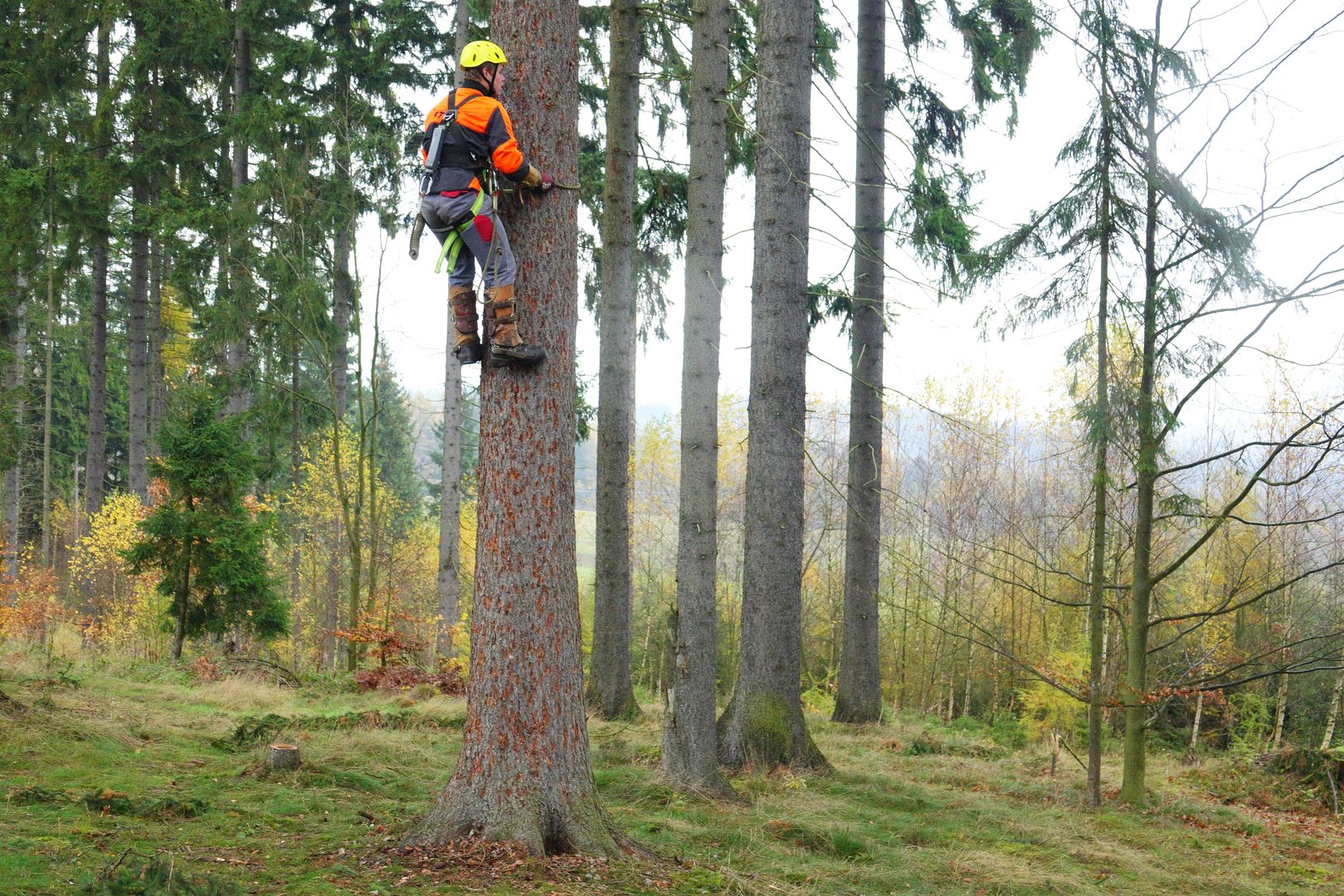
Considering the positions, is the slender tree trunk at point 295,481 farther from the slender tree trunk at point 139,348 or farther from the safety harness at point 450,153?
the safety harness at point 450,153

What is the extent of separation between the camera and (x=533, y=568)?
15.3 feet

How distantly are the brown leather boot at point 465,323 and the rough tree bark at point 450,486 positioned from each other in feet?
33.9

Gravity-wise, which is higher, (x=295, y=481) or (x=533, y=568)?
(x=295, y=481)

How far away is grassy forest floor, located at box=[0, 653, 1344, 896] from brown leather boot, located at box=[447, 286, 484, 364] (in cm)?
250

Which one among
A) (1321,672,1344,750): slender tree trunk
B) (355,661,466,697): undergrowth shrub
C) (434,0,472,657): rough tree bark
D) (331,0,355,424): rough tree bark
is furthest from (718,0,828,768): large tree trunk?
(1321,672,1344,750): slender tree trunk

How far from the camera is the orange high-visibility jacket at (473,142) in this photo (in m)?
4.56

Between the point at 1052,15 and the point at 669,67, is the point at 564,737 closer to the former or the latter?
the point at 1052,15

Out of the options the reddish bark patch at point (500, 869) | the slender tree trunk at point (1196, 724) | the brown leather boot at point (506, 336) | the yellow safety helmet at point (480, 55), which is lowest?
the slender tree trunk at point (1196, 724)

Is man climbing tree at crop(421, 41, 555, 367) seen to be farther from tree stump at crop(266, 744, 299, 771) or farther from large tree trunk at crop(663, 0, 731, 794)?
A: tree stump at crop(266, 744, 299, 771)

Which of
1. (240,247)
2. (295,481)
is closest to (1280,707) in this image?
(240,247)

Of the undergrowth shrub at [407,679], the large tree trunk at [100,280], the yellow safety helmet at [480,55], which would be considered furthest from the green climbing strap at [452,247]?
the large tree trunk at [100,280]

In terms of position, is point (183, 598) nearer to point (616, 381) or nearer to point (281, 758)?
point (616, 381)

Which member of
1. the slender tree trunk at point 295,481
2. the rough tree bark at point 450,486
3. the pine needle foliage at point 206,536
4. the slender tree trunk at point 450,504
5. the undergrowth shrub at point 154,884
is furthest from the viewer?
the slender tree trunk at point 295,481

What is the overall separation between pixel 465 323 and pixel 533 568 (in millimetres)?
1345
